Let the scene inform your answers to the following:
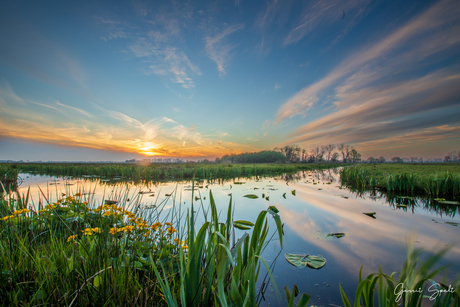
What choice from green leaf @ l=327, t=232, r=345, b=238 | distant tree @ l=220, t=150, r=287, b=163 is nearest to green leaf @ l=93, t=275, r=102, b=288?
green leaf @ l=327, t=232, r=345, b=238

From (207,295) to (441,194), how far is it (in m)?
9.41

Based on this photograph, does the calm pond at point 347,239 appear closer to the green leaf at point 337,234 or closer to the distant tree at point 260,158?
the green leaf at point 337,234

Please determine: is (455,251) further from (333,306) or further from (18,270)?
(18,270)

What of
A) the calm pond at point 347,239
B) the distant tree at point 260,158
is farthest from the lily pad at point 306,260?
the distant tree at point 260,158

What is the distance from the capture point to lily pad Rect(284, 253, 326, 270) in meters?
2.30

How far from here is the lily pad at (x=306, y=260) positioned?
90.5 inches

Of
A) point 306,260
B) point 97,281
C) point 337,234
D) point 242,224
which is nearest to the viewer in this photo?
point 97,281

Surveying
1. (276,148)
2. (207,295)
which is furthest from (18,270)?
(276,148)

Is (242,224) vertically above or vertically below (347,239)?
above

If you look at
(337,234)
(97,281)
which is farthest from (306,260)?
(97,281)

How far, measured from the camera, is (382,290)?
109 cm

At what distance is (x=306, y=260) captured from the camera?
240cm

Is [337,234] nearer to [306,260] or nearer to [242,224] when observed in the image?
[306,260]

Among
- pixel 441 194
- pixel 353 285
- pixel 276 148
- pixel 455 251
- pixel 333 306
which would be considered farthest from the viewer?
pixel 276 148
